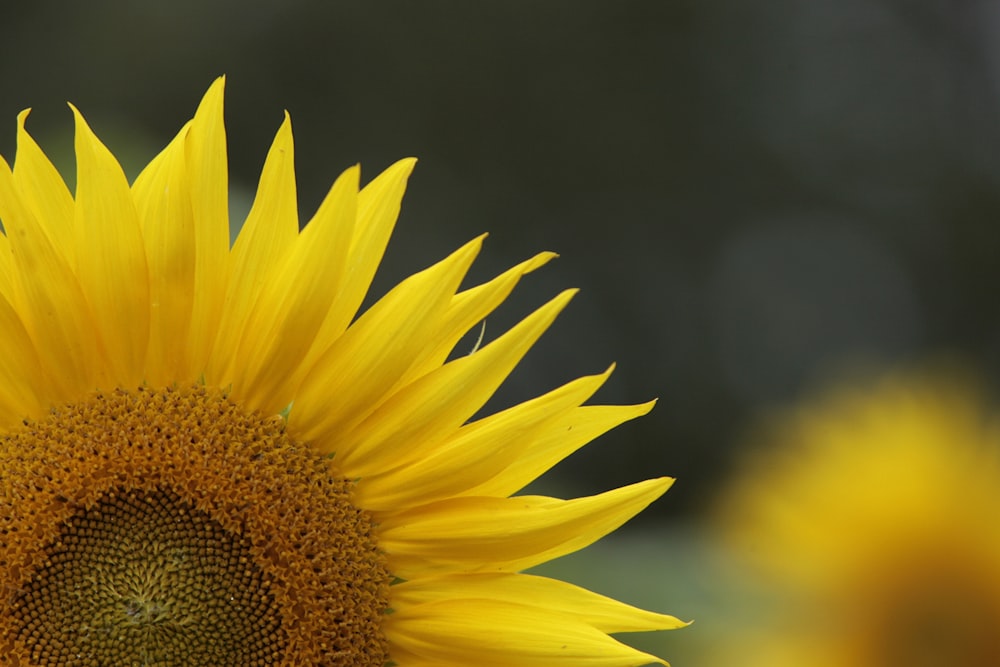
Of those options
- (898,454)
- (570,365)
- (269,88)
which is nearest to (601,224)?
(570,365)

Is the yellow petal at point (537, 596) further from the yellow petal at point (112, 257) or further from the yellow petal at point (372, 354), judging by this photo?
the yellow petal at point (112, 257)

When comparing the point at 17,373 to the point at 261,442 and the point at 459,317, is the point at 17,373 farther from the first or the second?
the point at 459,317

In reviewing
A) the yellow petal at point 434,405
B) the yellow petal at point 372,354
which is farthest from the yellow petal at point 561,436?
the yellow petal at point 372,354

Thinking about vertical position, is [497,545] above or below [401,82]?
below

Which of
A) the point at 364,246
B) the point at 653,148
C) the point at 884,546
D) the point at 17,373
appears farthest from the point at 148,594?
the point at 653,148

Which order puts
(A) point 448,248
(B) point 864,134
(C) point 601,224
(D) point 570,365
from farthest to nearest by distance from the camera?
(B) point 864,134 < (C) point 601,224 < (D) point 570,365 < (A) point 448,248

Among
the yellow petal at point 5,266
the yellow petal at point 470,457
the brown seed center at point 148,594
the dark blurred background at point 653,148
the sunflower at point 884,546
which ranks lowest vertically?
the brown seed center at point 148,594

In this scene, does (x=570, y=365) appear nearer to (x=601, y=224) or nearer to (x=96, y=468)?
(x=601, y=224)
